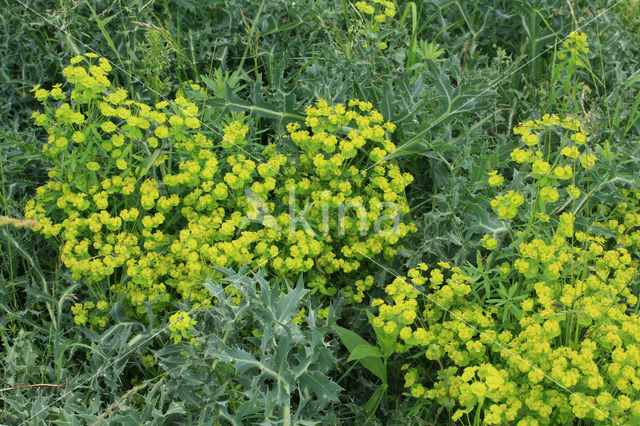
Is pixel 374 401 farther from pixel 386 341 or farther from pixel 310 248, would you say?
pixel 310 248

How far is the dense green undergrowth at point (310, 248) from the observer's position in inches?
78.4

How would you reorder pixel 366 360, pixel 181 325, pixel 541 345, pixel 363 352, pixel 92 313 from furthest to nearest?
pixel 92 313 → pixel 366 360 → pixel 363 352 → pixel 181 325 → pixel 541 345

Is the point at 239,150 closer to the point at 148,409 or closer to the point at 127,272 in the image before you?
the point at 127,272

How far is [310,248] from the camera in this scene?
232 cm

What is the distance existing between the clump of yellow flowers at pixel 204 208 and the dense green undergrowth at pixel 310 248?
0.01m

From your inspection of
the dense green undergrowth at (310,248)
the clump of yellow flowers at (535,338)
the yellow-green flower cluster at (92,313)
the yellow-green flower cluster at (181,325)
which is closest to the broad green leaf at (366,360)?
the dense green undergrowth at (310,248)

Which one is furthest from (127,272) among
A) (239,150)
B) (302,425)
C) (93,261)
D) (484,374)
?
(484,374)

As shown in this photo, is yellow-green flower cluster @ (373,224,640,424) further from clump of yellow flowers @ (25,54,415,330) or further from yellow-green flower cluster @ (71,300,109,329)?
yellow-green flower cluster @ (71,300,109,329)

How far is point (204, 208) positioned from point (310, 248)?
0.48 m

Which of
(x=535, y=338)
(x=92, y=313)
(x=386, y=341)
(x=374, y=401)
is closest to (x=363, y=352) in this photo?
(x=386, y=341)

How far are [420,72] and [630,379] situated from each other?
158 centimetres

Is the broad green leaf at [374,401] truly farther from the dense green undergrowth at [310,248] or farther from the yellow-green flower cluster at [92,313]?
the yellow-green flower cluster at [92,313]

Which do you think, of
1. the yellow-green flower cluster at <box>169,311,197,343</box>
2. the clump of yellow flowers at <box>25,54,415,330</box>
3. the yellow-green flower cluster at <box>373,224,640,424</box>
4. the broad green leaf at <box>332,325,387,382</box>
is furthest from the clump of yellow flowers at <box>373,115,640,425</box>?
the yellow-green flower cluster at <box>169,311,197,343</box>

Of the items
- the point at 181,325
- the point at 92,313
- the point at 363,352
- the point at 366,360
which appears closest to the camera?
the point at 181,325
